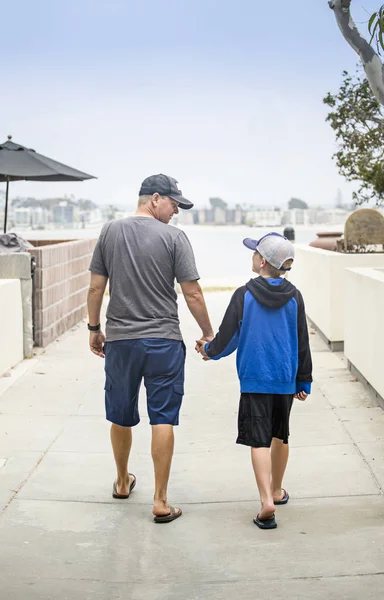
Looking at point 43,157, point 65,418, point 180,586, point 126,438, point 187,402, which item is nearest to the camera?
point 180,586

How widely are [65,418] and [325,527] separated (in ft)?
10.9

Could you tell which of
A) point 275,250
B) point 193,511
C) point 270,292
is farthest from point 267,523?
point 275,250

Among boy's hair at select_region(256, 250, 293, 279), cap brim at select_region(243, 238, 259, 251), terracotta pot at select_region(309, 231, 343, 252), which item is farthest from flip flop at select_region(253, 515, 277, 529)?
terracotta pot at select_region(309, 231, 343, 252)

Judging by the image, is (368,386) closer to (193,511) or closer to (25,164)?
(193,511)

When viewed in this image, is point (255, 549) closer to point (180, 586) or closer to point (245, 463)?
point (180, 586)

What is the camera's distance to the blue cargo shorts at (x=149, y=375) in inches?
203

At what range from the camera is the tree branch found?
919 centimetres

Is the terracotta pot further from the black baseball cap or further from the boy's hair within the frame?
the boy's hair

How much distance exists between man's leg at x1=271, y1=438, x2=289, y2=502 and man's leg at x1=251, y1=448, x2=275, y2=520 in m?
0.21

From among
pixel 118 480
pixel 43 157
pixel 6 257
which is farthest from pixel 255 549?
pixel 43 157

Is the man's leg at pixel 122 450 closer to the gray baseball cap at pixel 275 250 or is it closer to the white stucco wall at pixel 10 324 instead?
the gray baseball cap at pixel 275 250

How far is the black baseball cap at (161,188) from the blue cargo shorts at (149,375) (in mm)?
791

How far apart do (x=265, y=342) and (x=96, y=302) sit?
1.04 m

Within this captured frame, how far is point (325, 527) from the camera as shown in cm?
500
